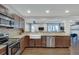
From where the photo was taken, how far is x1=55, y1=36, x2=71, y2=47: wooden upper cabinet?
6.27 meters

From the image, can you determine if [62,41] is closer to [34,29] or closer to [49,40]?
[49,40]

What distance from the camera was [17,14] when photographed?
4.13 metres

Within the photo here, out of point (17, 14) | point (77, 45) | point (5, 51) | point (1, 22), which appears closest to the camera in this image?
point (5, 51)

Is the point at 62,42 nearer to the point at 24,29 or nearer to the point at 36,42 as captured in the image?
the point at 36,42

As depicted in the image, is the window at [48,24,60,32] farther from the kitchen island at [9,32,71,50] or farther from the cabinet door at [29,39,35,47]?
the cabinet door at [29,39,35,47]

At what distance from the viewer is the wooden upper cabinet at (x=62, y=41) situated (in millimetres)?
6266

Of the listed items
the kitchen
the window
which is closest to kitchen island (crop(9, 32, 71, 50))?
the kitchen

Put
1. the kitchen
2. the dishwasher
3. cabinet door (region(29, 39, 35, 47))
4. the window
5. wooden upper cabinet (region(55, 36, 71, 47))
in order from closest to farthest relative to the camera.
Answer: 1. the kitchen
2. the window
3. cabinet door (region(29, 39, 35, 47))
4. wooden upper cabinet (region(55, 36, 71, 47))
5. the dishwasher

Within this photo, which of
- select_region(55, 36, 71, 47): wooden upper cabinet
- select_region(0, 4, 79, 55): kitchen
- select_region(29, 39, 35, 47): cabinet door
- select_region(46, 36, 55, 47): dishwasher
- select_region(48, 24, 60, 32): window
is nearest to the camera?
select_region(0, 4, 79, 55): kitchen

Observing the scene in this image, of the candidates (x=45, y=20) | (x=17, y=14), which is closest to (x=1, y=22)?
(x=17, y=14)

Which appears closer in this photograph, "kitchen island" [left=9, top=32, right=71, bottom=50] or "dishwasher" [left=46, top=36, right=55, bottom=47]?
"kitchen island" [left=9, top=32, right=71, bottom=50]

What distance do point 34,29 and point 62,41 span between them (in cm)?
155

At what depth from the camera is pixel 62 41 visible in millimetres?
6402

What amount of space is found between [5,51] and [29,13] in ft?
6.57
